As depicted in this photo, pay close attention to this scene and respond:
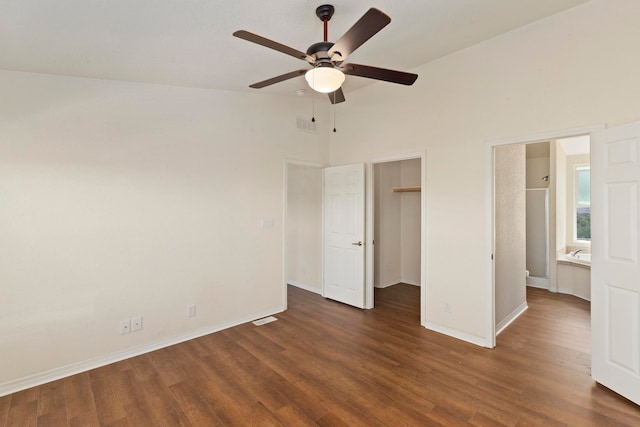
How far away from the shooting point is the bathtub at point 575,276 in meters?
4.64

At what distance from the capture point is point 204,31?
2.32 m

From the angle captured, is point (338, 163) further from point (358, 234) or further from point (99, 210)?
point (99, 210)

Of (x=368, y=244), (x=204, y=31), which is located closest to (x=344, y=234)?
(x=368, y=244)

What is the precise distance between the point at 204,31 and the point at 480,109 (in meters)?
2.74

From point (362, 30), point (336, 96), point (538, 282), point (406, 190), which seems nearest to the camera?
point (362, 30)

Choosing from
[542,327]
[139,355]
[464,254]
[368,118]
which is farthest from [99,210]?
[542,327]

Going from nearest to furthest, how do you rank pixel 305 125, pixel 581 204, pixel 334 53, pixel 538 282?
pixel 334 53 → pixel 305 125 → pixel 538 282 → pixel 581 204

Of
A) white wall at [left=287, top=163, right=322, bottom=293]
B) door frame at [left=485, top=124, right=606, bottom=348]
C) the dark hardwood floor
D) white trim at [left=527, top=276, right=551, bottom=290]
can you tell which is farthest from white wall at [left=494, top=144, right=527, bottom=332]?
white wall at [left=287, top=163, right=322, bottom=293]

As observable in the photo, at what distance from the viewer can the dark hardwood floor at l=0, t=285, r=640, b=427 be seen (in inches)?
84.7

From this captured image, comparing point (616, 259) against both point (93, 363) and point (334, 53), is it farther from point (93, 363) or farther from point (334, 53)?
point (93, 363)

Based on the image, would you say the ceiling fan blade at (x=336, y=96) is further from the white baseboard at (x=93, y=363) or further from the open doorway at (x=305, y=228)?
the white baseboard at (x=93, y=363)

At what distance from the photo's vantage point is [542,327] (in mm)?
3627

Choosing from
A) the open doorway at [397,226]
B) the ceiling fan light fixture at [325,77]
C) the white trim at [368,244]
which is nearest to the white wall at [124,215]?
the white trim at [368,244]

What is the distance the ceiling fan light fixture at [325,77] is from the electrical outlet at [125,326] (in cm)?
292
